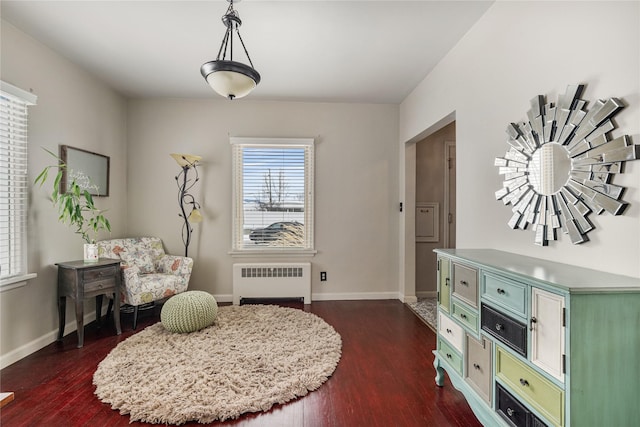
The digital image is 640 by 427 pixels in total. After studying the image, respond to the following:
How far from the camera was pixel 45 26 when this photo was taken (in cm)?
238

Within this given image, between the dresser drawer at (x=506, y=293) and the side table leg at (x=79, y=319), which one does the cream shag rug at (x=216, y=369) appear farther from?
the dresser drawer at (x=506, y=293)

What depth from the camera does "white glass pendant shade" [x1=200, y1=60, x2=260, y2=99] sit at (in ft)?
6.10

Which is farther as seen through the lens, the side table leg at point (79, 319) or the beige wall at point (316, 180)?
Answer: the beige wall at point (316, 180)

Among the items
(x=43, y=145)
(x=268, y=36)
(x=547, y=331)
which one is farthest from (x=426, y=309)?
(x=43, y=145)

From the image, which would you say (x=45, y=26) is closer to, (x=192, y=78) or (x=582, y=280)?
(x=192, y=78)

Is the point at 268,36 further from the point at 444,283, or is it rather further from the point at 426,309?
the point at 426,309

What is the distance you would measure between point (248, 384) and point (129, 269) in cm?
189

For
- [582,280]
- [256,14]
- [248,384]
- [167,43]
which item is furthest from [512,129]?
[167,43]

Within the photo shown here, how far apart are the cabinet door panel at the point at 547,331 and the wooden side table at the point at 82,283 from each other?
3319mm

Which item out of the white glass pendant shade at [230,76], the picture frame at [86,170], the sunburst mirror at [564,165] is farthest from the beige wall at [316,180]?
the sunburst mirror at [564,165]

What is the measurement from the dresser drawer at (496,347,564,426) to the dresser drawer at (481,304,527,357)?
66mm

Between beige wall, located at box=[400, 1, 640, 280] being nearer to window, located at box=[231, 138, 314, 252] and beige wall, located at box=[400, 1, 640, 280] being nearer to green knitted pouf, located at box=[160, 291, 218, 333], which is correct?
window, located at box=[231, 138, 314, 252]

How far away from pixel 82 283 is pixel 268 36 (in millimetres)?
2715

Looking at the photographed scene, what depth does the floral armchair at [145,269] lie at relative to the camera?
304 cm
